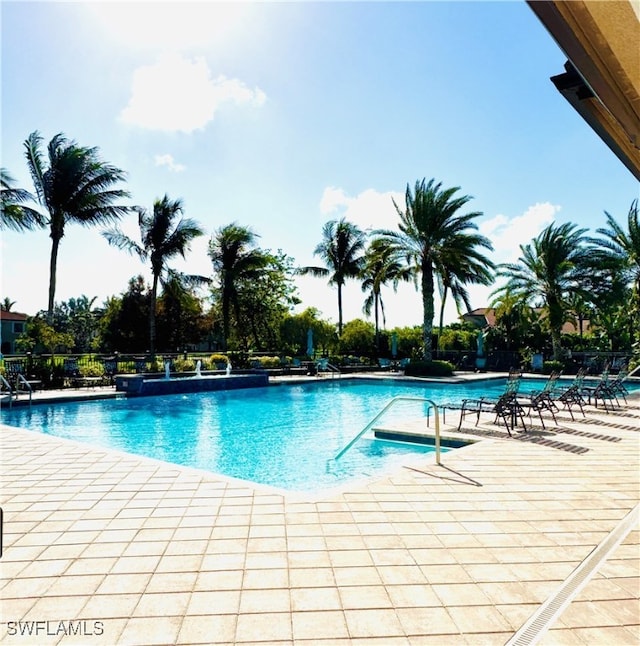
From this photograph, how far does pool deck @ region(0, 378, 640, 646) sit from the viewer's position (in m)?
2.57

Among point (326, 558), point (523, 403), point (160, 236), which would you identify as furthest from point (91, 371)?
point (326, 558)

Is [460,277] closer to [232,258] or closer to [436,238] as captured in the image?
[436,238]

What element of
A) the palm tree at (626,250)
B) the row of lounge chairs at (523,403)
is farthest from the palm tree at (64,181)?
the palm tree at (626,250)

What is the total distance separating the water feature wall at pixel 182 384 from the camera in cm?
1631

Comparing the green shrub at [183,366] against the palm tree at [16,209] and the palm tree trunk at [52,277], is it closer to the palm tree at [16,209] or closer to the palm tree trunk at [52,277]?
the palm tree trunk at [52,277]

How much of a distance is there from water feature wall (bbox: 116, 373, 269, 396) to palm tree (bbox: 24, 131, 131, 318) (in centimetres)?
688

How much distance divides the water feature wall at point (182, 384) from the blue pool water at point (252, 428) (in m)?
0.66

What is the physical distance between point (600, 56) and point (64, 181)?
74.3 ft

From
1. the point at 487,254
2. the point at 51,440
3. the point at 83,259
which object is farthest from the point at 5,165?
the point at 487,254

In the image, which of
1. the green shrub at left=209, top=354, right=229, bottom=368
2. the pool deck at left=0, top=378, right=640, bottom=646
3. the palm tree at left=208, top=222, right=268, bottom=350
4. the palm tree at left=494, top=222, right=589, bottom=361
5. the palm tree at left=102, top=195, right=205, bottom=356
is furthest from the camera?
the palm tree at left=208, top=222, right=268, bottom=350

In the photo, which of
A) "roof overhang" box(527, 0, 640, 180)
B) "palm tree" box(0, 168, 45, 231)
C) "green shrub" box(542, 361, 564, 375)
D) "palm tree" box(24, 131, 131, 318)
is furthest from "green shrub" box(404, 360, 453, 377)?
"roof overhang" box(527, 0, 640, 180)

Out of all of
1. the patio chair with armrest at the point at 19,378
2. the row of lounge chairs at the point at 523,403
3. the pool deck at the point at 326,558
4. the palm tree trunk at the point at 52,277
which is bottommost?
the pool deck at the point at 326,558

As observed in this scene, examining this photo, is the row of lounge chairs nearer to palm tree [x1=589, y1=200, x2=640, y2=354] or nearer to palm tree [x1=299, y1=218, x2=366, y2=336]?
palm tree [x1=589, y1=200, x2=640, y2=354]

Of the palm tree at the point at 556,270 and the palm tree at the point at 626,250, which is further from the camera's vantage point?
the palm tree at the point at 556,270
